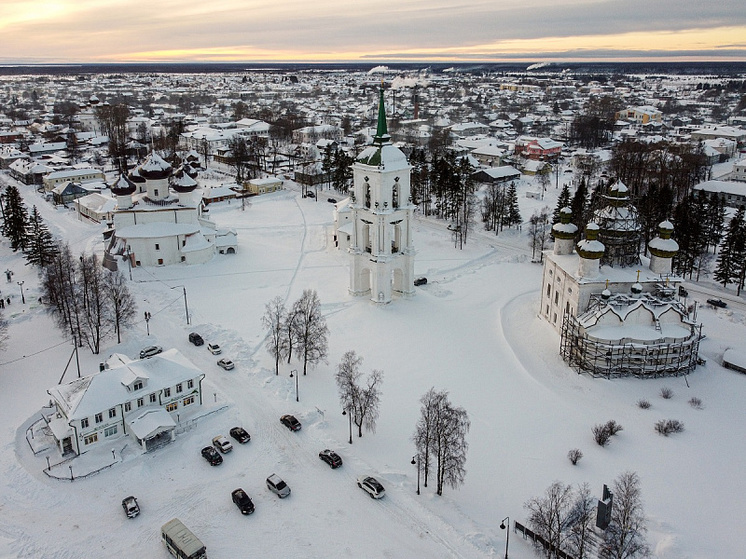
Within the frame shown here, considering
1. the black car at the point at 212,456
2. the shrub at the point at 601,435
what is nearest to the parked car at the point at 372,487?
the black car at the point at 212,456

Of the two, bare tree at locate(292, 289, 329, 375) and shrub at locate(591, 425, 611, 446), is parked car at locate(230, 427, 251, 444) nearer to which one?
bare tree at locate(292, 289, 329, 375)

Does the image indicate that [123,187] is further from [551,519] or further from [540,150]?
[540,150]

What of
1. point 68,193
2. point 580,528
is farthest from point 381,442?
point 68,193

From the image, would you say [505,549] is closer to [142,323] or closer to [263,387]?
[263,387]

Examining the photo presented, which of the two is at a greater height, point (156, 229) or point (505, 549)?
point (156, 229)

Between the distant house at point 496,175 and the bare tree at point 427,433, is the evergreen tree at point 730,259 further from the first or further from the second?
the distant house at point 496,175

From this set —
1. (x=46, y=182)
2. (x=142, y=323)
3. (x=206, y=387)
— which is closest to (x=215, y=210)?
(x=46, y=182)
